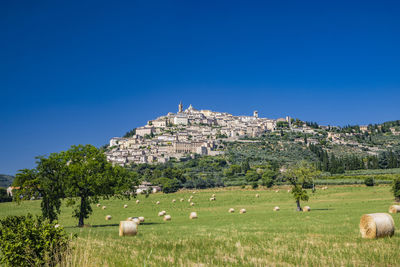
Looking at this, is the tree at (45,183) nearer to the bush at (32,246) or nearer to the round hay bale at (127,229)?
the round hay bale at (127,229)

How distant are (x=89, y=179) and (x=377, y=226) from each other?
2205 centimetres

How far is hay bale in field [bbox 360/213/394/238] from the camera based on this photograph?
12.7m

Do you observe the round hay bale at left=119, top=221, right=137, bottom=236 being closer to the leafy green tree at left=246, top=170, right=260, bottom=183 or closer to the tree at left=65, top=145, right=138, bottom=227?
the tree at left=65, top=145, right=138, bottom=227

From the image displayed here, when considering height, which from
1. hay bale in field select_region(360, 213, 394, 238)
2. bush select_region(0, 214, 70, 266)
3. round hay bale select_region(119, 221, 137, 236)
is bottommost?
round hay bale select_region(119, 221, 137, 236)

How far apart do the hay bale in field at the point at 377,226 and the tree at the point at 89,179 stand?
2072 cm

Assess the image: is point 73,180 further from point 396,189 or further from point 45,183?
point 396,189

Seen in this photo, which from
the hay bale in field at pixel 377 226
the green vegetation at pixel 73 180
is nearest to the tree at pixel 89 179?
the green vegetation at pixel 73 180

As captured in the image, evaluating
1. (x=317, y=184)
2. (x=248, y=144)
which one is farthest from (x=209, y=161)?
(x=317, y=184)

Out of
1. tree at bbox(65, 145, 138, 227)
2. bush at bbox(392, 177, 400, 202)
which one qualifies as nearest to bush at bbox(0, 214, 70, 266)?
tree at bbox(65, 145, 138, 227)

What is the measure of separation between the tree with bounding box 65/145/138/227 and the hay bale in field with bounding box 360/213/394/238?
20715 mm

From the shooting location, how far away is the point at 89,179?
1108 inches

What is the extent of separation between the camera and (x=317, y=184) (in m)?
75.9

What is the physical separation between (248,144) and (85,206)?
575ft

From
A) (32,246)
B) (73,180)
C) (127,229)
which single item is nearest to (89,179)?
(73,180)
